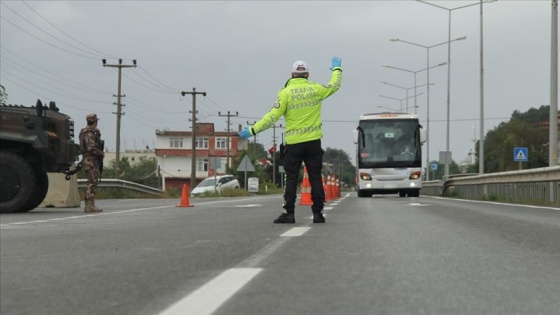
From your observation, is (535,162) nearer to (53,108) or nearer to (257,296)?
(53,108)

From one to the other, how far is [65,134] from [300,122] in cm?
576

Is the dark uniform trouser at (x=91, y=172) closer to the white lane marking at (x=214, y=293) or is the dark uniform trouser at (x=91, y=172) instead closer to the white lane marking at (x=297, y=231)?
the white lane marking at (x=297, y=231)

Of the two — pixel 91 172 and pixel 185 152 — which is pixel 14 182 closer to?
pixel 91 172

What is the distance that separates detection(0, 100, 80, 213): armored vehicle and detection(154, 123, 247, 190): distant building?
4566 inches

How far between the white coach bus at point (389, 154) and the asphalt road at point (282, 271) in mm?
23523

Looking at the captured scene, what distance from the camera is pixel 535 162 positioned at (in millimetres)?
97062

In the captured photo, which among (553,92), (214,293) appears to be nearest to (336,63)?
(214,293)

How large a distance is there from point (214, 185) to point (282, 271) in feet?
160

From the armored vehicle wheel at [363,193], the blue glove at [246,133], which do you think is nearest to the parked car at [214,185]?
the armored vehicle wheel at [363,193]

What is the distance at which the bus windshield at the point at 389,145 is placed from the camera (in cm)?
3350

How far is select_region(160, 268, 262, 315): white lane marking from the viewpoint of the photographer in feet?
14.2

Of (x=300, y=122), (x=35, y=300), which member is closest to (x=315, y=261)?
(x=35, y=300)

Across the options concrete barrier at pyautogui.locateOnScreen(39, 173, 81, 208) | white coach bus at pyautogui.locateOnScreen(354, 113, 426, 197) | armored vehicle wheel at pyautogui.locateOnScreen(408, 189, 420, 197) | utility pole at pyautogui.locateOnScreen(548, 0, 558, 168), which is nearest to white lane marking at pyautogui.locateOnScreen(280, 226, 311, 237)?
concrete barrier at pyautogui.locateOnScreen(39, 173, 81, 208)

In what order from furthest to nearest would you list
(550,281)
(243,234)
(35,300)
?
(243,234) < (550,281) < (35,300)
